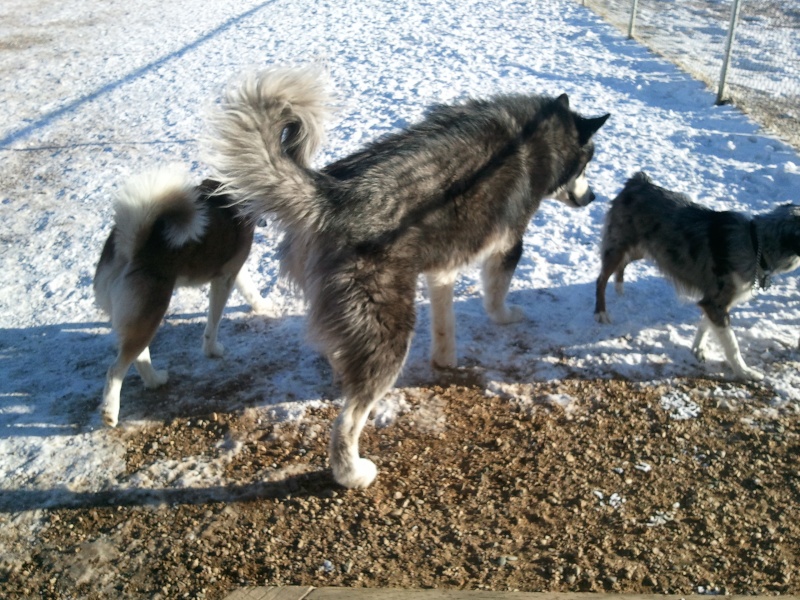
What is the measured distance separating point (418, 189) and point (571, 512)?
6.42 feet

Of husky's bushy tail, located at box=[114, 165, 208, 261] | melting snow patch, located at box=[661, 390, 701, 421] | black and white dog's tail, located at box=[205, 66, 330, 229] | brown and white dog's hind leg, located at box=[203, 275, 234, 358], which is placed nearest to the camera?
black and white dog's tail, located at box=[205, 66, 330, 229]

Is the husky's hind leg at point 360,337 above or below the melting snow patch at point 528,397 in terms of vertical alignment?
above

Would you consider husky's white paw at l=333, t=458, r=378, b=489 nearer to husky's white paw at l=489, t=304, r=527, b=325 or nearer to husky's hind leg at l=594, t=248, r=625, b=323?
husky's white paw at l=489, t=304, r=527, b=325

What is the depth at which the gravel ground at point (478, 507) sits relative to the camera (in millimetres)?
3225

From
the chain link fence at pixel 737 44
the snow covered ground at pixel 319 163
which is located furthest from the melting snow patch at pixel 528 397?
the chain link fence at pixel 737 44

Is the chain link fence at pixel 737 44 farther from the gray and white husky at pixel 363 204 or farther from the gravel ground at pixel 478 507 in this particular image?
the gray and white husky at pixel 363 204

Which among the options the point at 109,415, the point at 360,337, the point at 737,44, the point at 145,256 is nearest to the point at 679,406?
the point at 360,337

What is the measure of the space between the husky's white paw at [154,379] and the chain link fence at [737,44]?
700 cm

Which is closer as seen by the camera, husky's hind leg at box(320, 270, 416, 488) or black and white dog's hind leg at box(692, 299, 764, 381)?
husky's hind leg at box(320, 270, 416, 488)

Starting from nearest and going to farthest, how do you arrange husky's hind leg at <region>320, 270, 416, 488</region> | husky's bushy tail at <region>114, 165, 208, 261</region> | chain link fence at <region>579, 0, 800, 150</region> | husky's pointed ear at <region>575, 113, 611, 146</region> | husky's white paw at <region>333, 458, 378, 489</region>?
husky's hind leg at <region>320, 270, 416, 488</region> < husky's white paw at <region>333, 458, 378, 489</region> < husky's bushy tail at <region>114, 165, 208, 261</region> < husky's pointed ear at <region>575, 113, 611, 146</region> < chain link fence at <region>579, 0, 800, 150</region>

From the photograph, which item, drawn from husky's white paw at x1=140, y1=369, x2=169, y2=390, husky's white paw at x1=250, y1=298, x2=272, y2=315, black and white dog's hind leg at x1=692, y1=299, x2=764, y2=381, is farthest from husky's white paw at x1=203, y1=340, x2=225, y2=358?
black and white dog's hind leg at x1=692, y1=299, x2=764, y2=381

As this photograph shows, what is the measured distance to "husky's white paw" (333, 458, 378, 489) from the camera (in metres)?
3.67

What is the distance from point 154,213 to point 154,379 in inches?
48.2

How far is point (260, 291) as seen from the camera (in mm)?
5676
